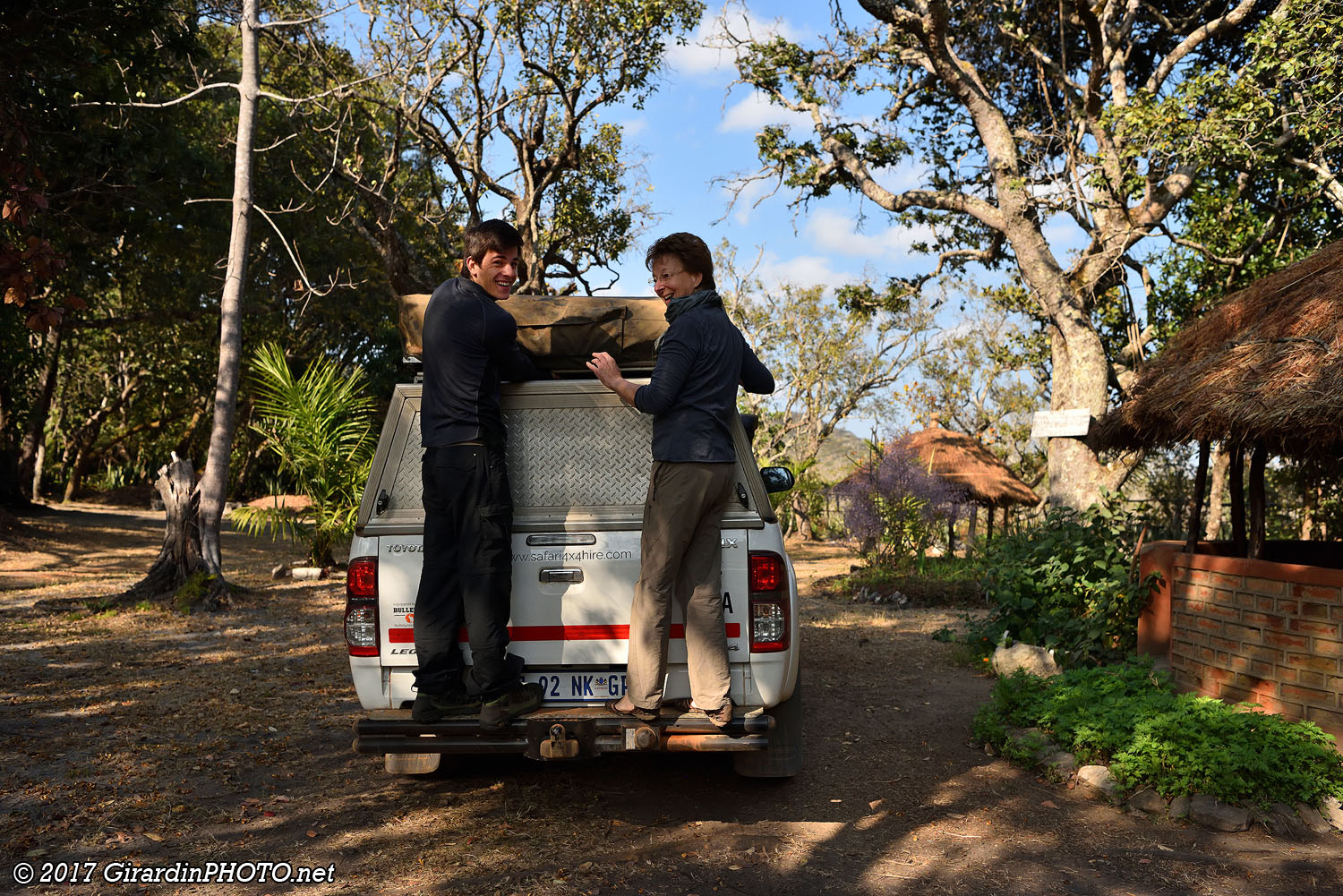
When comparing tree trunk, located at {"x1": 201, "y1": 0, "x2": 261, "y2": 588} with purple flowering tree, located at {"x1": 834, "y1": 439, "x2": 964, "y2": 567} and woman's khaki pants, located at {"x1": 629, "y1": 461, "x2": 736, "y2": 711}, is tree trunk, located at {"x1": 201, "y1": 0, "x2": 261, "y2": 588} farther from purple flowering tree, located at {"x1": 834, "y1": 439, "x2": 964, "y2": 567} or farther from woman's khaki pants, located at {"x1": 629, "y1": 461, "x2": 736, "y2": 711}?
purple flowering tree, located at {"x1": 834, "y1": 439, "x2": 964, "y2": 567}

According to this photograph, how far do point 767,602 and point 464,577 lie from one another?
→ 1274 mm

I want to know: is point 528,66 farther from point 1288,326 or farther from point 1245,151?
point 1288,326

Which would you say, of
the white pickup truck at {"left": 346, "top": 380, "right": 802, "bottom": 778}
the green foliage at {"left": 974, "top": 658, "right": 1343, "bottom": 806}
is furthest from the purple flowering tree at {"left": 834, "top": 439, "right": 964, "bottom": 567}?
the white pickup truck at {"left": 346, "top": 380, "right": 802, "bottom": 778}

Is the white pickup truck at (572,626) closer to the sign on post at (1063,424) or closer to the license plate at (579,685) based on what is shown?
the license plate at (579,685)

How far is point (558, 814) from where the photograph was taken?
14.3 ft

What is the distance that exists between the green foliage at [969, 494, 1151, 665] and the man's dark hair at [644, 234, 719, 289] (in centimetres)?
476

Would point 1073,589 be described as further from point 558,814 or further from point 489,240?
point 489,240

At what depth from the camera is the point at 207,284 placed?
21.4 m

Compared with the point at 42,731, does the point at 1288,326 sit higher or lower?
higher

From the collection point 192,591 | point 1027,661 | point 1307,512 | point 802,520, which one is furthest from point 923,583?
point 802,520

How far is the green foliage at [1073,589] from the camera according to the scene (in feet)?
24.1

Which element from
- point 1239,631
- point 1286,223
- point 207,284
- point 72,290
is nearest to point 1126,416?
point 1239,631

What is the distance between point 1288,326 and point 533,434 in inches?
179

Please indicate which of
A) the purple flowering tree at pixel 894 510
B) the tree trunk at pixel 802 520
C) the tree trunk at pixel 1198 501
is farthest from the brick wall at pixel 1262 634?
the tree trunk at pixel 802 520
